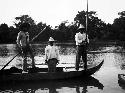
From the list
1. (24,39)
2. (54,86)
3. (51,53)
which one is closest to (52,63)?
(51,53)

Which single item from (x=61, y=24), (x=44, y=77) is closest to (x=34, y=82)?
(x=44, y=77)

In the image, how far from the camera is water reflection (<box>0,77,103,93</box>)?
40.2 feet

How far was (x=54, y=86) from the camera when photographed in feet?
42.7

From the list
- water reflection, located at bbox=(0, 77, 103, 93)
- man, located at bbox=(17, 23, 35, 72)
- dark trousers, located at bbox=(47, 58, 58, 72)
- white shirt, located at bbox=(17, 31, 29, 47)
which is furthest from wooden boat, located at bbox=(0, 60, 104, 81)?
white shirt, located at bbox=(17, 31, 29, 47)

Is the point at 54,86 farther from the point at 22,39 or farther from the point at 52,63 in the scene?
the point at 22,39

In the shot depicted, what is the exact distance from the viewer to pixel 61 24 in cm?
9500

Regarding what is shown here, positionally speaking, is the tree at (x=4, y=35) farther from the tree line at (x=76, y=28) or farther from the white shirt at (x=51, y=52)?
the white shirt at (x=51, y=52)

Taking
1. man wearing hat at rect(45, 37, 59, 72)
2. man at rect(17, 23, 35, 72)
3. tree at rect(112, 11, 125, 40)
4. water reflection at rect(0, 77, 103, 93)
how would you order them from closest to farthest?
water reflection at rect(0, 77, 103, 93), man wearing hat at rect(45, 37, 59, 72), man at rect(17, 23, 35, 72), tree at rect(112, 11, 125, 40)

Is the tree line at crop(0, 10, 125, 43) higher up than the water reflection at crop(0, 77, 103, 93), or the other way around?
the tree line at crop(0, 10, 125, 43)

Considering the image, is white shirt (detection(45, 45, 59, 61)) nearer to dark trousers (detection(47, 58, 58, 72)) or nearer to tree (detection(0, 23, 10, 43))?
dark trousers (detection(47, 58, 58, 72))

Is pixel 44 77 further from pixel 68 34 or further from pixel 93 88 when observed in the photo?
pixel 68 34

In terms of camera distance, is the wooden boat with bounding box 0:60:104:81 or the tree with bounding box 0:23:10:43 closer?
the wooden boat with bounding box 0:60:104:81

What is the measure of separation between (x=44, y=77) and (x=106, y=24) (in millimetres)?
85303

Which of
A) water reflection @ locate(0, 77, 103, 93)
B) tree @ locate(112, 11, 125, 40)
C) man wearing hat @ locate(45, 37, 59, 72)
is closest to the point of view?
water reflection @ locate(0, 77, 103, 93)
